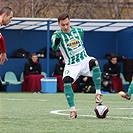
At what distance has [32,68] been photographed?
1021 inches

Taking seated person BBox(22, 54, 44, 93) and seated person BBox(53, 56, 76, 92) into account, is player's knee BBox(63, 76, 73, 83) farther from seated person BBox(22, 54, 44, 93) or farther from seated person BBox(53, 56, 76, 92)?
seated person BBox(53, 56, 76, 92)

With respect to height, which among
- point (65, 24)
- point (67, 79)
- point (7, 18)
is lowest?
point (67, 79)

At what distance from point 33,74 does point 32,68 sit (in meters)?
0.24

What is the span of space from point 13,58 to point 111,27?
436 cm

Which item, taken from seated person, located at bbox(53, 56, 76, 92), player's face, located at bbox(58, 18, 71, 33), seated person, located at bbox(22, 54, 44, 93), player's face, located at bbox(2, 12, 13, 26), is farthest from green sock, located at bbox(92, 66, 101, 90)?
seated person, located at bbox(53, 56, 76, 92)

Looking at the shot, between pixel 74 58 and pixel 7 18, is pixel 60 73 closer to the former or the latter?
pixel 74 58

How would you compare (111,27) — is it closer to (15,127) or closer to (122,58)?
(122,58)

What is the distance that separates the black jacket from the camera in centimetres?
2586

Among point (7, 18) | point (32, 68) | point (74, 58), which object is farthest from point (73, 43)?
point (32, 68)

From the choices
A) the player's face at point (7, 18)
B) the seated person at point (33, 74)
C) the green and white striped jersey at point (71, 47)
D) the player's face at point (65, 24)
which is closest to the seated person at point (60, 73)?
the seated person at point (33, 74)

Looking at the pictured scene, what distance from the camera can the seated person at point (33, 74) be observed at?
25672 millimetres

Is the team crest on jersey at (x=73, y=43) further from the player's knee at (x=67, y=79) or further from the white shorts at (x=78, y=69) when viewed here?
the player's knee at (x=67, y=79)

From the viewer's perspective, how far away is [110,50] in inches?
1160

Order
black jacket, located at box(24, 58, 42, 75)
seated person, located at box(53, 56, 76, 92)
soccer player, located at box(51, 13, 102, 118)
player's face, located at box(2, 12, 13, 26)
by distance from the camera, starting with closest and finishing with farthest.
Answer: player's face, located at box(2, 12, 13, 26), soccer player, located at box(51, 13, 102, 118), black jacket, located at box(24, 58, 42, 75), seated person, located at box(53, 56, 76, 92)
